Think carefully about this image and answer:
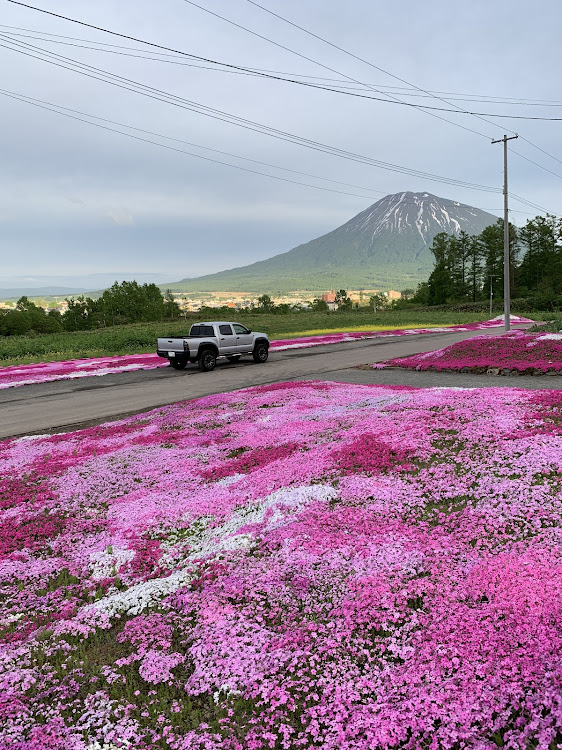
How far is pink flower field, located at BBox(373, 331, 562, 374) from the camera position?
20.5 m

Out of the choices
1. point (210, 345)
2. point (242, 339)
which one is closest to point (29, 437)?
point (210, 345)

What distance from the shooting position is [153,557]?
20.2 feet

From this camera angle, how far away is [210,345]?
26.8m

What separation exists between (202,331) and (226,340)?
5.02 feet

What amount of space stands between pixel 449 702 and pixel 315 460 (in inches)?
215

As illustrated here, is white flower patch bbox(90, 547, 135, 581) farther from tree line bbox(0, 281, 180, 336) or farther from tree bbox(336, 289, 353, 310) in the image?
tree bbox(336, 289, 353, 310)

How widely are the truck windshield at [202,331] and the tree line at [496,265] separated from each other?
105m

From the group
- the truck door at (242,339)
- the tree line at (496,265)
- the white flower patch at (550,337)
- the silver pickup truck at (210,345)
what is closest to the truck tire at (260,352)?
→ the silver pickup truck at (210,345)

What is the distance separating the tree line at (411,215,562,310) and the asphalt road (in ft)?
337

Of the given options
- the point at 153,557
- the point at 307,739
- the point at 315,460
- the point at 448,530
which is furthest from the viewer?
the point at 315,460

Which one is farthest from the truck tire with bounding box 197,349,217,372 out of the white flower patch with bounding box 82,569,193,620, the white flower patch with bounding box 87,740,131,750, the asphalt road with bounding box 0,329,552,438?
the white flower patch with bounding box 87,740,131,750

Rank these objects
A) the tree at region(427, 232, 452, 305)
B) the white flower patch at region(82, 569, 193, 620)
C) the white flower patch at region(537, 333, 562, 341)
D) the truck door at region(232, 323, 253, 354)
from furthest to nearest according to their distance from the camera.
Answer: the tree at region(427, 232, 452, 305)
the truck door at region(232, 323, 253, 354)
the white flower patch at region(537, 333, 562, 341)
the white flower patch at region(82, 569, 193, 620)

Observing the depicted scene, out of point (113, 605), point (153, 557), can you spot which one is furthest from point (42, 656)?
point (153, 557)

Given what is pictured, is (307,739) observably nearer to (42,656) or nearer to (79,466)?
(42,656)
